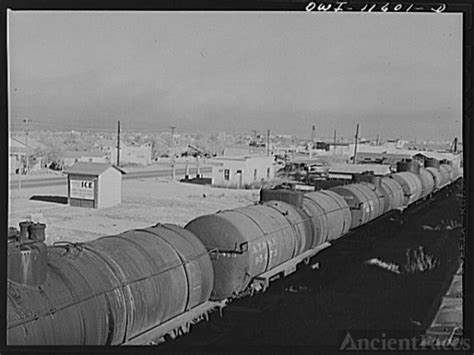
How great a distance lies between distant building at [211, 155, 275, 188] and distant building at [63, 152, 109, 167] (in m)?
0.70

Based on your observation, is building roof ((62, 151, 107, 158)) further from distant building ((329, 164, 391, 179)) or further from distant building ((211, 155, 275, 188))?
distant building ((329, 164, 391, 179))

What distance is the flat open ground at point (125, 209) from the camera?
10.9 ft

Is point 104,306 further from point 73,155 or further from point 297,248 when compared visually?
point 297,248

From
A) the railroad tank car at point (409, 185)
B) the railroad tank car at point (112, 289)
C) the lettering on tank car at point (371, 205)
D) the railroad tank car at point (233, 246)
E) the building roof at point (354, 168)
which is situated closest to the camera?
the railroad tank car at point (112, 289)

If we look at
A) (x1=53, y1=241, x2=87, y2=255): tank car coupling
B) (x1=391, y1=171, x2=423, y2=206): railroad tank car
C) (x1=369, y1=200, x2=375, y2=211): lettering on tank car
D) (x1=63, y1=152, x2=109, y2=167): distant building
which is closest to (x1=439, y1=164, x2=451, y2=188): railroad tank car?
(x1=391, y1=171, x2=423, y2=206): railroad tank car

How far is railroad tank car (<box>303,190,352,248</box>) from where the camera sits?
516 cm

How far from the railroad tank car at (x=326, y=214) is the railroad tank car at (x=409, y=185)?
0.59 m

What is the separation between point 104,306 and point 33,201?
2.58 feet

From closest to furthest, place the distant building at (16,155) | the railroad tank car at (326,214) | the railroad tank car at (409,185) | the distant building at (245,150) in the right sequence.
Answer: the distant building at (16,155) < the distant building at (245,150) < the railroad tank car at (326,214) < the railroad tank car at (409,185)

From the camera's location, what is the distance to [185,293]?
11.9 ft

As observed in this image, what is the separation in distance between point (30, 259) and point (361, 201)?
3.67m

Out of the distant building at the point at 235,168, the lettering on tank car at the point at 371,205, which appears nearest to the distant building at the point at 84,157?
the distant building at the point at 235,168


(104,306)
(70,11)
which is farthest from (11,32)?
(104,306)

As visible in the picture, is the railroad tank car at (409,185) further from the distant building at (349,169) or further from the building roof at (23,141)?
the building roof at (23,141)
